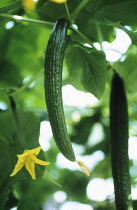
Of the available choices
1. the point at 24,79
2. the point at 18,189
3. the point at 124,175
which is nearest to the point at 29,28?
the point at 24,79

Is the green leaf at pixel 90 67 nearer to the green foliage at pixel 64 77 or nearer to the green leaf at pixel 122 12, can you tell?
the green foliage at pixel 64 77

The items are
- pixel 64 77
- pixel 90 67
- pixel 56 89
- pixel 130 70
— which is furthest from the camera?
pixel 64 77

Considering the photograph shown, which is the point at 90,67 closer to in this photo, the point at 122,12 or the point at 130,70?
the point at 122,12

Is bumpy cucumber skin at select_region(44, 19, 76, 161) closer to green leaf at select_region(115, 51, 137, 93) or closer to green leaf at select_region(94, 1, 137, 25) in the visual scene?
green leaf at select_region(94, 1, 137, 25)

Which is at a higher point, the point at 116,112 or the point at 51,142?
the point at 51,142

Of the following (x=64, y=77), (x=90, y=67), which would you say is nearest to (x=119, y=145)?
(x=90, y=67)

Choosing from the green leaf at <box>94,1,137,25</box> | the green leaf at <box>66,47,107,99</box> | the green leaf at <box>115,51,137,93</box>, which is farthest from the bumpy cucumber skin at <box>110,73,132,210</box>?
the green leaf at <box>115,51,137,93</box>

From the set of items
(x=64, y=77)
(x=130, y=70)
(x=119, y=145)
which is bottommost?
(x=119, y=145)

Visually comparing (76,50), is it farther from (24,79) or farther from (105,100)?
(105,100)
